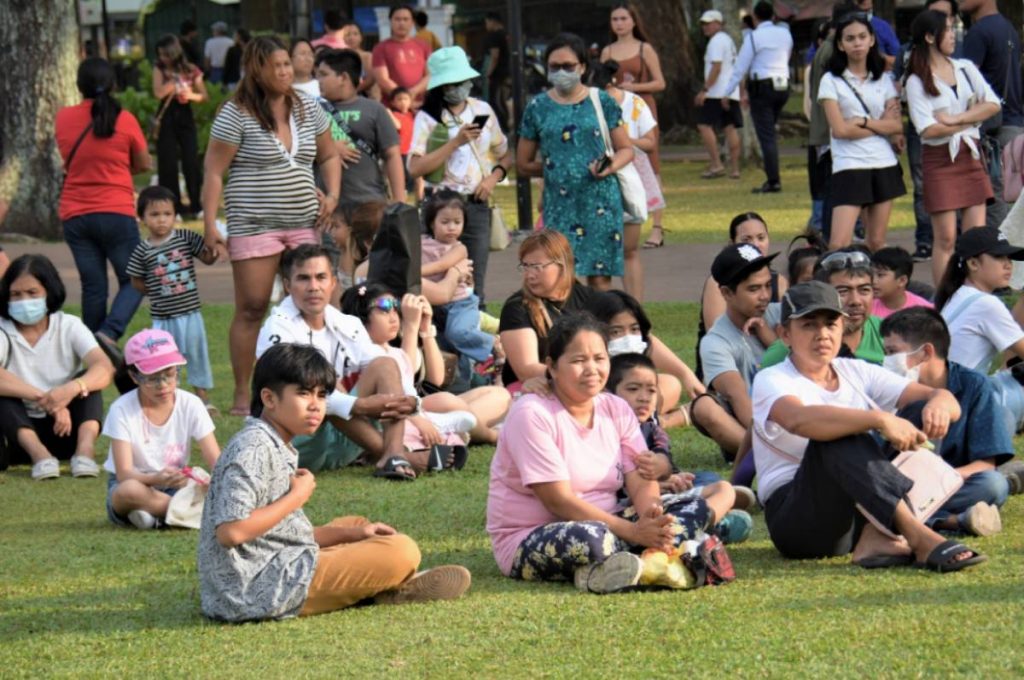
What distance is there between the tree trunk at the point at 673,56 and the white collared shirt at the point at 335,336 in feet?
68.4

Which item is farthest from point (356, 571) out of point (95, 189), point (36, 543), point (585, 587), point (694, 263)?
point (694, 263)

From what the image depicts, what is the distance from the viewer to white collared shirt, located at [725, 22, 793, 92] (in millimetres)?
20344

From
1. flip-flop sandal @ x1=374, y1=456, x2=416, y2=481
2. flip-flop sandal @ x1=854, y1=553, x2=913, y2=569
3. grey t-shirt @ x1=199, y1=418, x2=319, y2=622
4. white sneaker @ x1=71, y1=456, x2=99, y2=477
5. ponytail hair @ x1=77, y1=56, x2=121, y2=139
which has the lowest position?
white sneaker @ x1=71, y1=456, x2=99, y2=477

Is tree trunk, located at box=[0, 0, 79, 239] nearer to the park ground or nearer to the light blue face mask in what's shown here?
the light blue face mask

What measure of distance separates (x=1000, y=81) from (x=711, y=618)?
26.5ft

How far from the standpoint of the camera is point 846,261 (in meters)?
7.69

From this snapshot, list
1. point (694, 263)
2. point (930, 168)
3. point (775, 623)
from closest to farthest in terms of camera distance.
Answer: point (775, 623) < point (930, 168) < point (694, 263)

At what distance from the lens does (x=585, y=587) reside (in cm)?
576

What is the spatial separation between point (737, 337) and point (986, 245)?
3.93ft

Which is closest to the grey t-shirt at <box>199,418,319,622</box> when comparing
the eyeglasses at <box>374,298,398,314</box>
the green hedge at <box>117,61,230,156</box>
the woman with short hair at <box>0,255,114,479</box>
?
the eyeglasses at <box>374,298,398,314</box>

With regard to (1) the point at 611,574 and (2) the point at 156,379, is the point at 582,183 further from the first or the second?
(1) the point at 611,574

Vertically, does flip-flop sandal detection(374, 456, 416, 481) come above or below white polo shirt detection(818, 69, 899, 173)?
below

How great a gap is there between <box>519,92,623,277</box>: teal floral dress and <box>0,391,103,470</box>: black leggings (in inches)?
130

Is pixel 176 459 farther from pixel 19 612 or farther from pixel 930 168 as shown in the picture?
pixel 930 168
